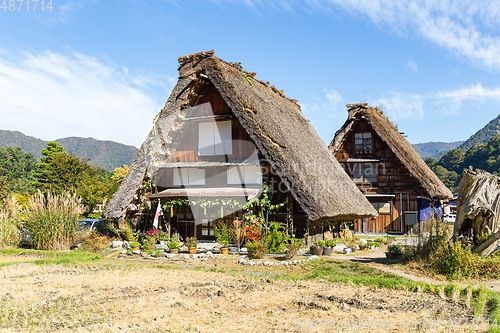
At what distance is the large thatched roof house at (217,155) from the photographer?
1405cm

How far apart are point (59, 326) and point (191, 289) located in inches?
99.2

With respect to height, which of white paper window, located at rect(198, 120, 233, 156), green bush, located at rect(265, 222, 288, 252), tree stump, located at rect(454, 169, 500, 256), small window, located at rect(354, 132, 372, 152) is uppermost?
small window, located at rect(354, 132, 372, 152)

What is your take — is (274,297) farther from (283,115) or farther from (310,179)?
(283,115)

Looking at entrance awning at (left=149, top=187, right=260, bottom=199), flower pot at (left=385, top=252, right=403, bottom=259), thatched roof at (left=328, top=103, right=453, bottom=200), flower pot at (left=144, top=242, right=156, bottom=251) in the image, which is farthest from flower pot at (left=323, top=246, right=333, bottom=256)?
thatched roof at (left=328, top=103, right=453, bottom=200)

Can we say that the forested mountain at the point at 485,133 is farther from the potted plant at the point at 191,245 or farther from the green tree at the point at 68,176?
the potted plant at the point at 191,245

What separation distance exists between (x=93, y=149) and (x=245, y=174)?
195m

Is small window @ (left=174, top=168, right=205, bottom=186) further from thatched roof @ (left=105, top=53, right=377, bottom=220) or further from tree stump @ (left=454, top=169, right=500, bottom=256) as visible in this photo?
tree stump @ (left=454, top=169, right=500, bottom=256)

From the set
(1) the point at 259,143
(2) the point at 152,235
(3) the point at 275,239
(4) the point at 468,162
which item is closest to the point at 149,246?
(2) the point at 152,235

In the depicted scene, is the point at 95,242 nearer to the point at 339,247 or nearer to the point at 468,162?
the point at 339,247

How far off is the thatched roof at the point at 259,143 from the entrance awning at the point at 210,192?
3.92 ft

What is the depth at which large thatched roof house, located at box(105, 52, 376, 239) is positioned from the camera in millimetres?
14055

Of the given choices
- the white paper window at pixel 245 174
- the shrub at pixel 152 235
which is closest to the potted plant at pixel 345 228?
the white paper window at pixel 245 174

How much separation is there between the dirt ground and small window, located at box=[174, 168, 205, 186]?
23.1ft

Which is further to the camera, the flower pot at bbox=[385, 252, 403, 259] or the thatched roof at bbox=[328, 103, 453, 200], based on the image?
the thatched roof at bbox=[328, 103, 453, 200]
